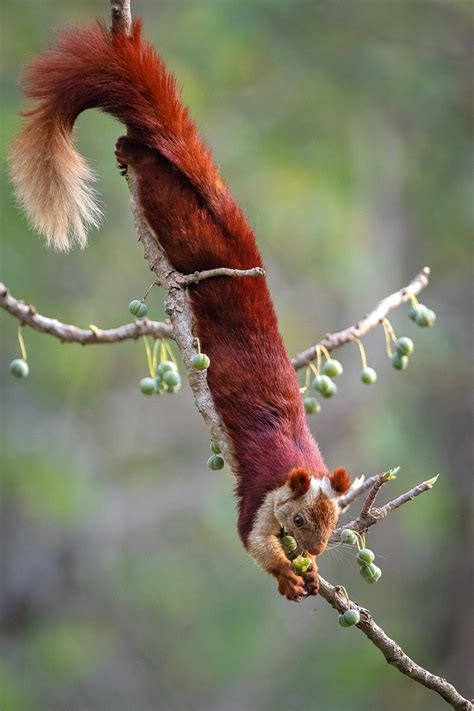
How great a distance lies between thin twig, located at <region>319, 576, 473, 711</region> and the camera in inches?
104

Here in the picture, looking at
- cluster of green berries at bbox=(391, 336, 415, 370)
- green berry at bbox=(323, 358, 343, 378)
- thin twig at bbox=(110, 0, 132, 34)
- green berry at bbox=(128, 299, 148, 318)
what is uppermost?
thin twig at bbox=(110, 0, 132, 34)

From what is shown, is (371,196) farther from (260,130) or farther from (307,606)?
(307,606)

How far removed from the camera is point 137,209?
3514 millimetres

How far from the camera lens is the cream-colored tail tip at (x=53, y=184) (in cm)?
369

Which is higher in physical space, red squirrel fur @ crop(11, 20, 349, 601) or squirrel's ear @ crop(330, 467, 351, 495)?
red squirrel fur @ crop(11, 20, 349, 601)

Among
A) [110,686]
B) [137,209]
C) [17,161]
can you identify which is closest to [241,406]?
[137,209]

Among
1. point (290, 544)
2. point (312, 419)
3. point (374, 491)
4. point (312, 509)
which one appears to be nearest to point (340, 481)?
point (312, 509)

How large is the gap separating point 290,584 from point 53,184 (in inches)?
61.4

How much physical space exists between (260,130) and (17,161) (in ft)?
20.1

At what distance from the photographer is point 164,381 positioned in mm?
3441

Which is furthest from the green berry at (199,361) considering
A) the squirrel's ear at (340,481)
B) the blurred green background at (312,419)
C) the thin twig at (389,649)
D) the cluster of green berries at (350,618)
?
the blurred green background at (312,419)

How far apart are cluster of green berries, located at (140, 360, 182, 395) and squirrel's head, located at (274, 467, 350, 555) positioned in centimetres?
51

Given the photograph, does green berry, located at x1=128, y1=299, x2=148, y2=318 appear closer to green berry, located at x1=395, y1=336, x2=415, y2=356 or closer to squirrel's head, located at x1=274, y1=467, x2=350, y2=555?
squirrel's head, located at x1=274, y1=467, x2=350, y2=555

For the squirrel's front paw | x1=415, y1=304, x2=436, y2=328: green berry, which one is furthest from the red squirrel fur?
x1=415, y1=304, x2=436, y2=328: green berry
